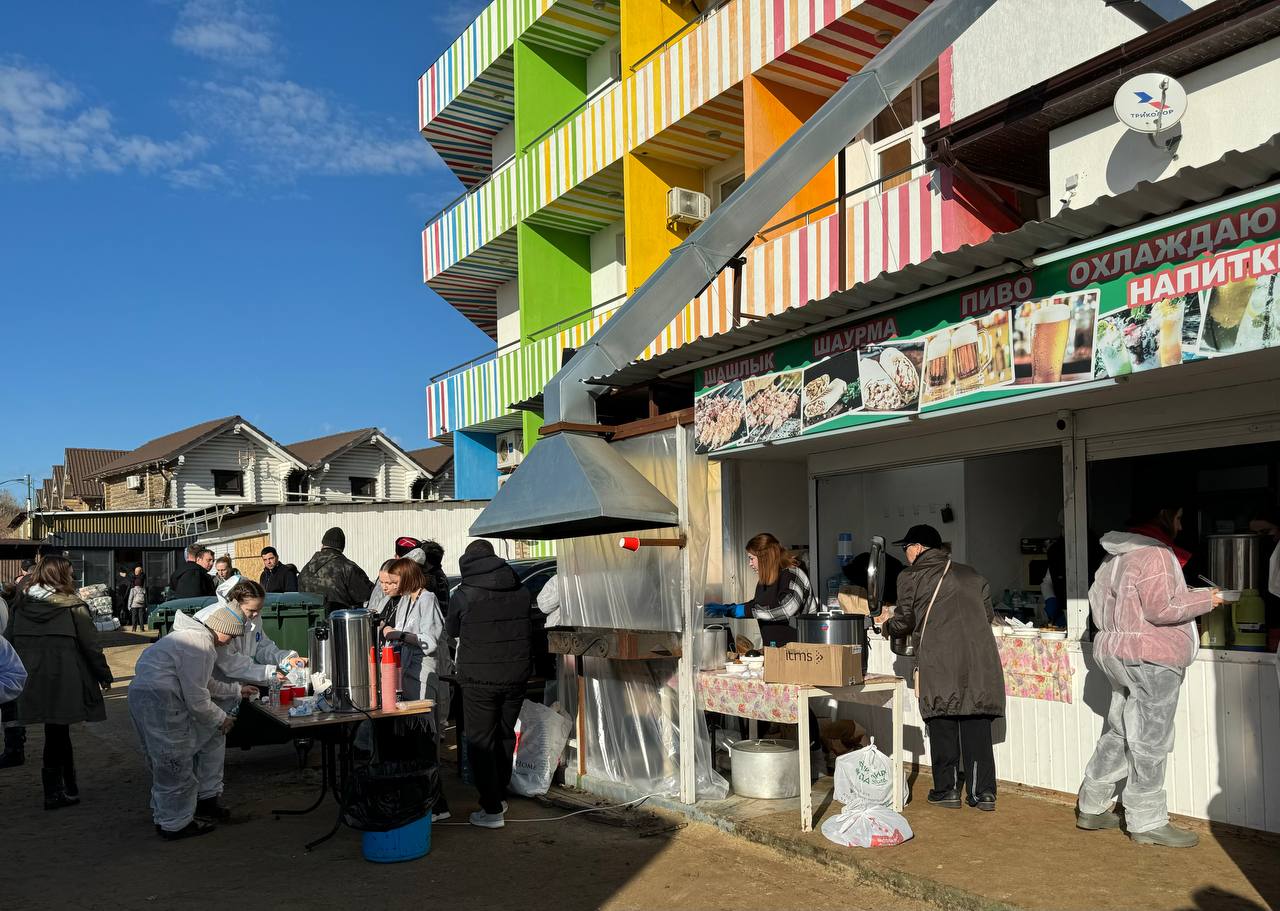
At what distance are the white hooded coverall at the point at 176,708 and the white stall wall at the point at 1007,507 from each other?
562cm

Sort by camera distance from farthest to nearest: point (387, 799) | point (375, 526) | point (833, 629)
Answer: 1. point (375, 526)
2. point (833, 629)
3. point (387, 799)

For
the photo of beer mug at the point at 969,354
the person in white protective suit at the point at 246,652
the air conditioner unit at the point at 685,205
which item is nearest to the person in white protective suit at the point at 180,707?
the person in white protective suit at the point at 246,652

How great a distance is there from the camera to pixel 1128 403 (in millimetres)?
6875

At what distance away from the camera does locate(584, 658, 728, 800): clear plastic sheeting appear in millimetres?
7723

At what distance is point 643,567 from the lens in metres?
8.06

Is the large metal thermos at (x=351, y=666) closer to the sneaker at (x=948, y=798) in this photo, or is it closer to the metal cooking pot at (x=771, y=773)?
the metal cooking pot at (x=771, y=773)

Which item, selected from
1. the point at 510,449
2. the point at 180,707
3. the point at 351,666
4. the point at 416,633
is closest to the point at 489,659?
the point at 351,666

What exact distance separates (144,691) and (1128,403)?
667cm

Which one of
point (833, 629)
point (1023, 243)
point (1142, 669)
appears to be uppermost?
point (1023, 243)

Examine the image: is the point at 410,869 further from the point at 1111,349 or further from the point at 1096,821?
the point at 1111,349

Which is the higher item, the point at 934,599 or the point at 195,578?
the point at 934,599

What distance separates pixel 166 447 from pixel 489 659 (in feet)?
142

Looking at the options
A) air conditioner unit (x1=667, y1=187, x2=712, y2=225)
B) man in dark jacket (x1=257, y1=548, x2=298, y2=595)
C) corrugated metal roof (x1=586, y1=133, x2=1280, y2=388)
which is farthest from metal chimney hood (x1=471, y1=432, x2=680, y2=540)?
air conditioner unit (x1=667, y1=187, x2=712, y2=225)

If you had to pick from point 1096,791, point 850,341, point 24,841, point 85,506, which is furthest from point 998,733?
point 85,506
